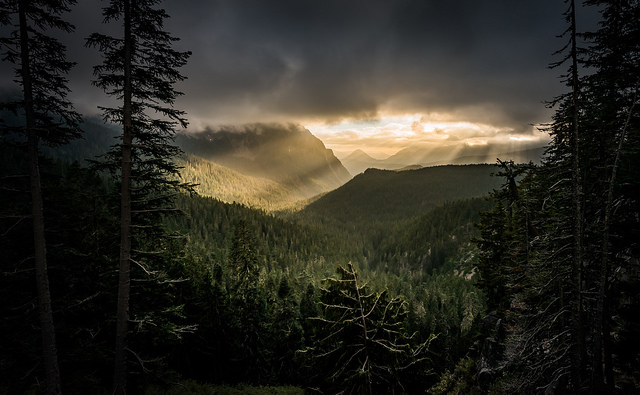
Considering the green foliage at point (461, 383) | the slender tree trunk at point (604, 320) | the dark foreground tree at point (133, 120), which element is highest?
the dark foreground tree at point (133, 120)

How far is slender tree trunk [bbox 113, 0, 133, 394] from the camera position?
8.99m

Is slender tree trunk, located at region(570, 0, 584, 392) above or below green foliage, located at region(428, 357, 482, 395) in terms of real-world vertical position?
above

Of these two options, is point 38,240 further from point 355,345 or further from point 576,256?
point 576,256

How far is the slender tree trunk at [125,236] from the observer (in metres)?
8.99

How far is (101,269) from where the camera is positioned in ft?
37.1

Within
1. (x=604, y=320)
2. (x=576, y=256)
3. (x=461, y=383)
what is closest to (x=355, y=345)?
(x=576, y=256)

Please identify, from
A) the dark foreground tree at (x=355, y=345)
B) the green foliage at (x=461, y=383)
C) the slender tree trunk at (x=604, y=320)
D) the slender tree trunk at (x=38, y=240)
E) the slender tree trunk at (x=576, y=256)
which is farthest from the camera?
the green foliage at (x=461, y=383)

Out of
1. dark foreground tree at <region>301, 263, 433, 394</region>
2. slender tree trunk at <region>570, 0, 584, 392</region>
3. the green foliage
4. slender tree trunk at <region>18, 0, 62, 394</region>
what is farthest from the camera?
the green foliage

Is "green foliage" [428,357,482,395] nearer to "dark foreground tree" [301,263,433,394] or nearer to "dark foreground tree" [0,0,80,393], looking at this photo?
"dark foreground tree" [301,263,433,394]

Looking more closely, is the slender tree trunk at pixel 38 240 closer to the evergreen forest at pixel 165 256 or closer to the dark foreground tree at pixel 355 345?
the evergreen forest at pixel 165 256

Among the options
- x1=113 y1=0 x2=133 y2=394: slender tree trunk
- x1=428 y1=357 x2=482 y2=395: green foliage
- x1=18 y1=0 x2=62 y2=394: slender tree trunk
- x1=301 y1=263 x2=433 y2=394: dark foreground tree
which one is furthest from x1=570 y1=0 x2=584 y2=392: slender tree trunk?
x1=18 y1=0 x2=62 y2=394: slender tree trunk

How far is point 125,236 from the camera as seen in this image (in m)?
9.22

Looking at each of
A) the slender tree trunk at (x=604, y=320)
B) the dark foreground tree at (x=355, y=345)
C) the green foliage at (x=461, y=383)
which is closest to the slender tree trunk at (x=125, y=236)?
the dark foreground tree at (x=355, y=345)

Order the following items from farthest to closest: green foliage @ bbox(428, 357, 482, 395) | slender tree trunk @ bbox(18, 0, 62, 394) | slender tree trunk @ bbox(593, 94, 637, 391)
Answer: green foliage @ bbox(428, 357, 482, 395)
slender tree trunk @ bbox(593, 94, 637, 391)
slender tree trunk @ bbox(18, 0, 62, 394)
